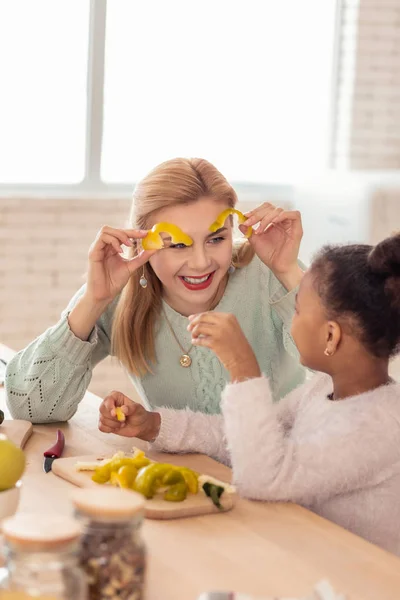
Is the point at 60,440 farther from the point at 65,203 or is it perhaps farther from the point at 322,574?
the point at 65,203

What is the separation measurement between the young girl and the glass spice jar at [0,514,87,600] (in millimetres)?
782

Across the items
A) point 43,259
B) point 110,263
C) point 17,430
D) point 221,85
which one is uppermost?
point 221,85

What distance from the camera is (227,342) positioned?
1.95 m

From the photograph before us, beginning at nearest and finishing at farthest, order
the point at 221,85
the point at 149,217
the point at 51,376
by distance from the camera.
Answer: the point at 51,376 → the point at 149,217 → the point at 221,85

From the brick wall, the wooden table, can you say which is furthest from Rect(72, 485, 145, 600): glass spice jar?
the brick wall

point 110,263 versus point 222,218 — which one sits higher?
point 222,218

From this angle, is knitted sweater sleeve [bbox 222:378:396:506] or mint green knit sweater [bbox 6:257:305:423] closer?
knitted sweater sleeve [bbox 222:378:396:506]

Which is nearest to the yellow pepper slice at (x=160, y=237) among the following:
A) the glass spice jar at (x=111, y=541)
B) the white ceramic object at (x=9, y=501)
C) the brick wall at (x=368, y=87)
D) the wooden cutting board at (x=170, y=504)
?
the wooden cutting board at (x=170, y=504)

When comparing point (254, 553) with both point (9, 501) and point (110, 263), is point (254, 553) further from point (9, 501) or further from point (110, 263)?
point (110, 263)

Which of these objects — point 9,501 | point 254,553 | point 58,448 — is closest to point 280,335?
point 58,448

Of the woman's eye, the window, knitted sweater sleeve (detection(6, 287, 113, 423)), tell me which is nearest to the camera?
knitted sweater sleeve (detection(6, 287, 113, 423))

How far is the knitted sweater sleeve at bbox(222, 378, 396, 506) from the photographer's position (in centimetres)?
179

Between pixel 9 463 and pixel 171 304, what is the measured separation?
47.8 inches

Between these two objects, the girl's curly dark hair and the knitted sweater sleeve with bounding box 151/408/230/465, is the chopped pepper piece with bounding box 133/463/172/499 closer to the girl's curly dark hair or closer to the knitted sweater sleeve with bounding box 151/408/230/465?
the knitted sweater sleeve with bounding box 151/408/230/465
